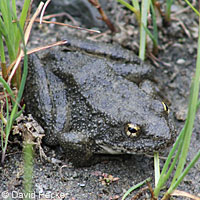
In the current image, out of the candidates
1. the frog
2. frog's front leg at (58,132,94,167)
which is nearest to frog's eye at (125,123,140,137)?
the frog

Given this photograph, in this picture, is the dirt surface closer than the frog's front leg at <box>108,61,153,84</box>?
Yes

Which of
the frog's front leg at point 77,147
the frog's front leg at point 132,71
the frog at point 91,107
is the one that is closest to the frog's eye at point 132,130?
the frog at point 91,107

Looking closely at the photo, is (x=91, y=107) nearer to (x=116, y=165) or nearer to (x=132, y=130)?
(x=132, y=130)

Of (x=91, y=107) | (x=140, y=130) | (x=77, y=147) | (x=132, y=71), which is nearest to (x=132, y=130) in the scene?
(x=140, y=130)

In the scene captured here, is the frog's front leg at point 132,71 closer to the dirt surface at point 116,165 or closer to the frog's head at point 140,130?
the dirt surface at point 116,165

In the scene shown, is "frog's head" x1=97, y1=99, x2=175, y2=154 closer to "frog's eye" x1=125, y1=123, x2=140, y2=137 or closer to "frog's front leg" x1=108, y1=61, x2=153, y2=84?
"frog's eye" x1=125, y1=123, x2=140, y2=137

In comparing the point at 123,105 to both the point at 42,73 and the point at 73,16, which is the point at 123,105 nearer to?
the point at 42,73
